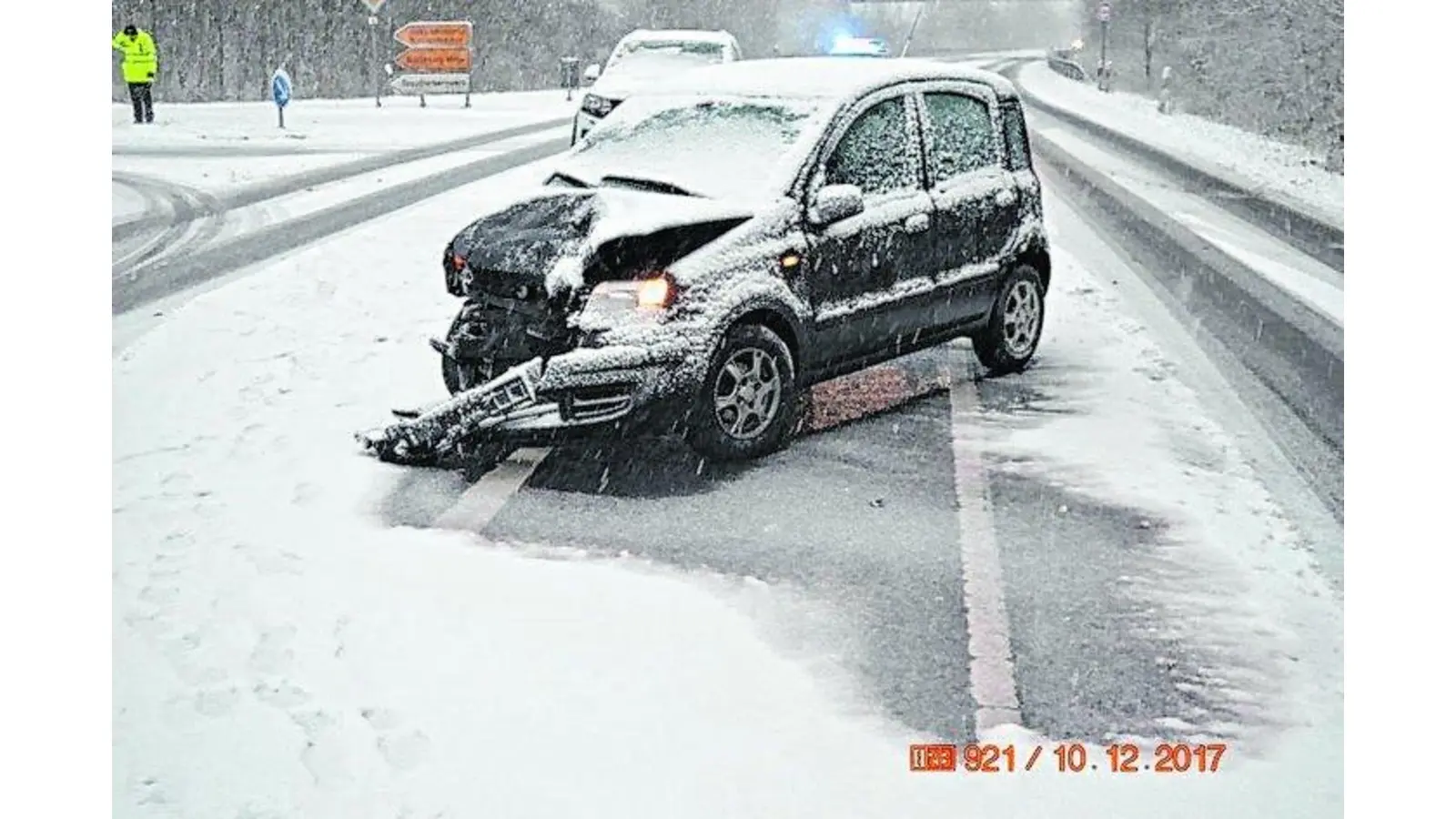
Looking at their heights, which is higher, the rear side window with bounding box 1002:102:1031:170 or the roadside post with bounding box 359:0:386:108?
the roadside post with bounding box 359:0:386:108

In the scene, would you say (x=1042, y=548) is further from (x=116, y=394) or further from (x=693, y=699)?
(x=116, y=394)

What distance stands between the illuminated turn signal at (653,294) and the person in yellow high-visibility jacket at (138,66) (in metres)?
1.66

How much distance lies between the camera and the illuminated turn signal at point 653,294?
4.69m

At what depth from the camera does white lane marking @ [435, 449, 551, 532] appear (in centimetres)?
440

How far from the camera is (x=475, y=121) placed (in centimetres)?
1327

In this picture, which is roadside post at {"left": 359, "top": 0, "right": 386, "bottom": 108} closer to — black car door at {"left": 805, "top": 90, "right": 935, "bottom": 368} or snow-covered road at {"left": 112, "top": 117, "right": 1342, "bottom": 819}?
snow-covered road at {"left": 112, "top": 117, "right": 1342, "bottom": 819}

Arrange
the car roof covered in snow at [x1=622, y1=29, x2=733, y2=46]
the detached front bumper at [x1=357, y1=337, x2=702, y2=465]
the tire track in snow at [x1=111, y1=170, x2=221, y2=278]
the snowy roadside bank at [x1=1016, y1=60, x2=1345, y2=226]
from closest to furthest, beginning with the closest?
1. the detached front bumper at [x1=357, y1=337, x2=702, y2=465]
2. the tire track in snow at [x1=111, y1=170, x2=221, y2=278]
3. the snowy roadside bank at [x1=1016, y1=60, x2=1345, y2=226]
4. the car roof covered in snow at [x1=622, y1=29, x2=733, y2=46]

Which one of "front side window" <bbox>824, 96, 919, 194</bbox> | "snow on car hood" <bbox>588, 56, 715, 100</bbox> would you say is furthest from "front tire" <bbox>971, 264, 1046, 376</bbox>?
"snow on car hood" <bbox>588, 56, 715, 100</bbox>

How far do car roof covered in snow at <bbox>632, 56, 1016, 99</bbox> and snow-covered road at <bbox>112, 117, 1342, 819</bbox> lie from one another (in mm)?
1308

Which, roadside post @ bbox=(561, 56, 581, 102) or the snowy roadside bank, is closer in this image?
the snowy roadside bank

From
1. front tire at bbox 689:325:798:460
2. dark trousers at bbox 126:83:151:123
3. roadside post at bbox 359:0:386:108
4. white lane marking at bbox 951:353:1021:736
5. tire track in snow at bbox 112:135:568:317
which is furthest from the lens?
roadside post at bbox 359:0:386:108

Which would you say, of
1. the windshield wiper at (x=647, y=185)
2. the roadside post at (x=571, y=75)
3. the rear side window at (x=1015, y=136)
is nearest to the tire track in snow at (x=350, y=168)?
the roadside post at (x=571, y=75)

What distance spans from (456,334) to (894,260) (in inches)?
68.7

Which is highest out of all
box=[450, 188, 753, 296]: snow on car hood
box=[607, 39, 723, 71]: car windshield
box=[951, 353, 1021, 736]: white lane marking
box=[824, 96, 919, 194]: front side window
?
box=[607, 39, 723, 71]: car windshield
